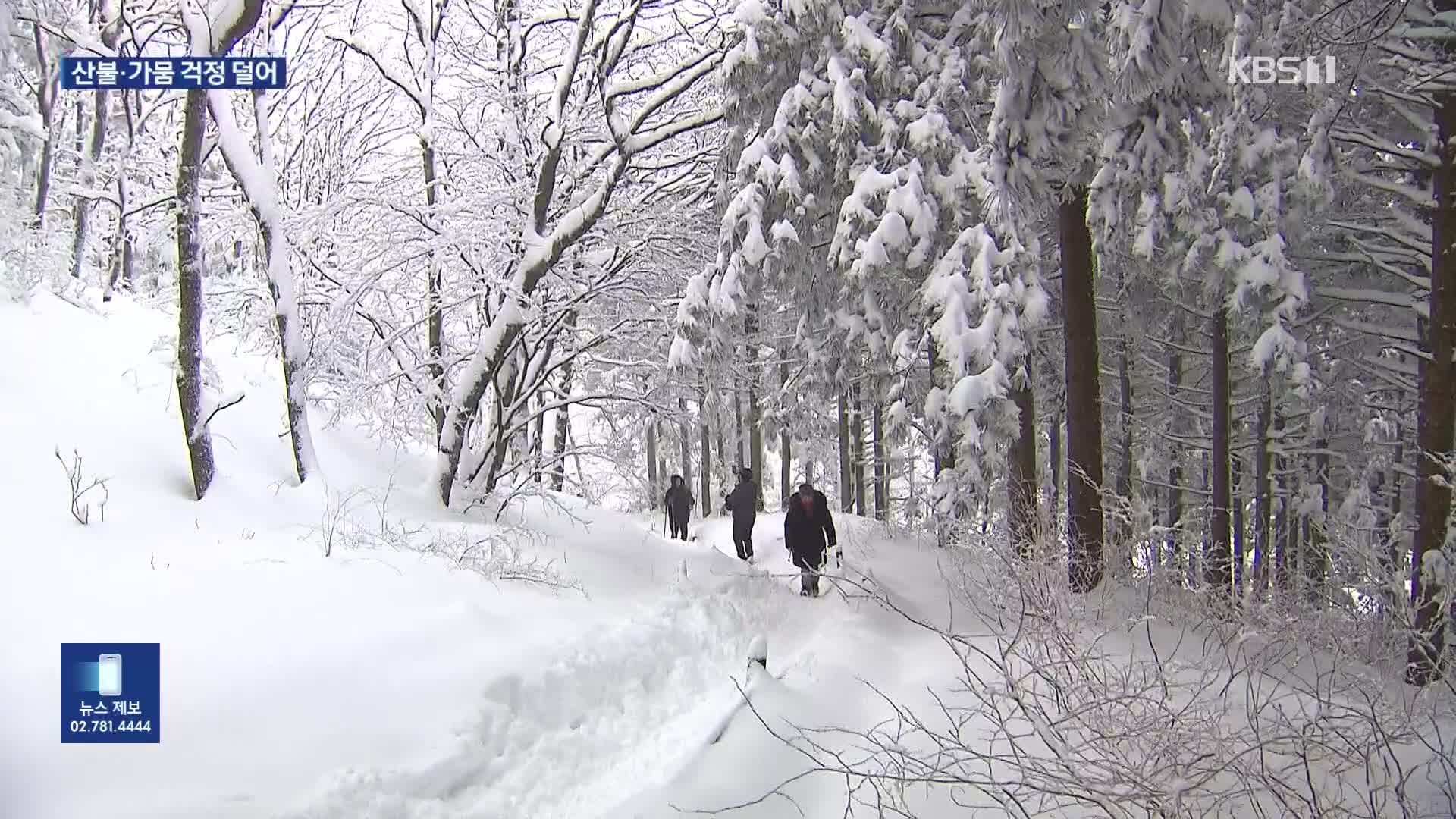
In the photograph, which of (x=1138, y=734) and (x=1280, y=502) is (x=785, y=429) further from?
(x=1138, y=734)

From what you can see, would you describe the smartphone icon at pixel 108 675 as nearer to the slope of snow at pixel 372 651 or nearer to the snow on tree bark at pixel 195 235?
the slope of snow at pixel 372 651

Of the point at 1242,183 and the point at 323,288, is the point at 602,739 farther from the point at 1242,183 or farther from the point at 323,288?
the point at 1242,183

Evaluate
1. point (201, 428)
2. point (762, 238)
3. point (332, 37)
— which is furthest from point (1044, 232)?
point (201, 428)

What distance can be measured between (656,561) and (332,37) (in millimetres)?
7816

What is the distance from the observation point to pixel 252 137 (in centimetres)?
1260

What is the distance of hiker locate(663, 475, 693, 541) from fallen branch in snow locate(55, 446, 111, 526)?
983 centimetres

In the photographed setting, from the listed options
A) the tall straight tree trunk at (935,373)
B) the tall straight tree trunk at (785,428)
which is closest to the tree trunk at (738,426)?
the tall straight tree trunk at (785,428)

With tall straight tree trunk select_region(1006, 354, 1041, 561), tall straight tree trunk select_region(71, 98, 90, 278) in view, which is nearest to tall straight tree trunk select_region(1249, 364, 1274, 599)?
tall straight tree trunk select_region(1006, 354, 1041, 561)

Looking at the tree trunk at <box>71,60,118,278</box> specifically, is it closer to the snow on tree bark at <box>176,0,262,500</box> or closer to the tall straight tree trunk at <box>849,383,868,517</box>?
the snow on tree bark at <box>176,0,262,500</box>

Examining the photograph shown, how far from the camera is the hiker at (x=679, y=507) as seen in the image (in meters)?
15.4

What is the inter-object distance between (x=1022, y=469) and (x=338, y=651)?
969 cm

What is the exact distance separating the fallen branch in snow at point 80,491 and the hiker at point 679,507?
9835 mm

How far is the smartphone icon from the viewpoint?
13.1 feet
